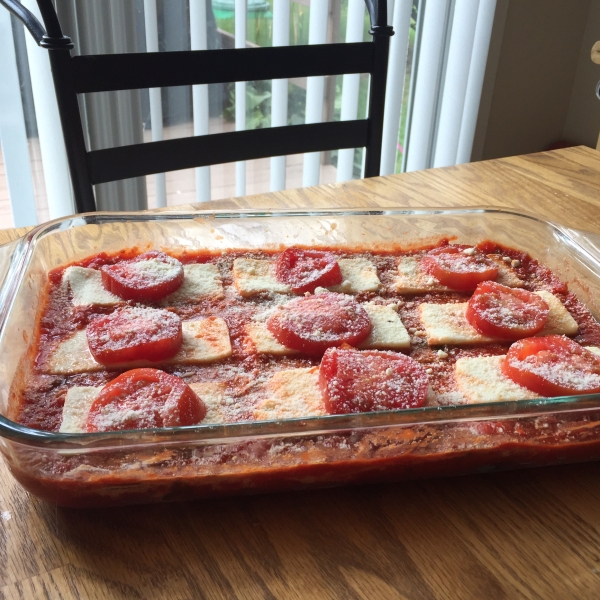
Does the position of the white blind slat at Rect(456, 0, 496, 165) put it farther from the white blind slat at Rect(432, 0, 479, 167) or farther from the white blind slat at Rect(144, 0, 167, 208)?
the white blind slat at Rect(144, 0, 167, 208)

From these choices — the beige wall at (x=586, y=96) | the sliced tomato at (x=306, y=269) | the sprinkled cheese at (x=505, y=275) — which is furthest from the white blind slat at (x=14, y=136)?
the beige wall at (x=586, y=96)

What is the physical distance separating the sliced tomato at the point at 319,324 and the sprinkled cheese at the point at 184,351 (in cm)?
8

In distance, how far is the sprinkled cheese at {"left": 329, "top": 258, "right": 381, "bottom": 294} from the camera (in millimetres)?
1077

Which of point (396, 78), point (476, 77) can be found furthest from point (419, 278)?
point (476, 77)

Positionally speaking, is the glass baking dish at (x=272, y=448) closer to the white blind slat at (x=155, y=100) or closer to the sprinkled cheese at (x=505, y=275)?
the sprinkled cheese at (x=505, y=275)

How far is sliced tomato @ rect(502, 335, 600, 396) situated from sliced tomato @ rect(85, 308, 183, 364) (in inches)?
17.3

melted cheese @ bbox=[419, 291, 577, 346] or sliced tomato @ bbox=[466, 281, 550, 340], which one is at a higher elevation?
sliced tomato @ bbox=[466, 281, 550, 340]

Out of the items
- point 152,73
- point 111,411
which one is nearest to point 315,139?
point 152,73

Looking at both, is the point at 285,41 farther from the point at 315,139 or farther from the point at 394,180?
the point at 394,180

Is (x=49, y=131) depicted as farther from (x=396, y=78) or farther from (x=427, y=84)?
(x=427, y=84)

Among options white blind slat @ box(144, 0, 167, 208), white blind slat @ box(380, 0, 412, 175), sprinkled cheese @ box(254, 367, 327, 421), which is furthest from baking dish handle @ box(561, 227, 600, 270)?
white blind slat @ box(380, 0, 412, 175)

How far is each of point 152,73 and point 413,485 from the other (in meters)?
1.09

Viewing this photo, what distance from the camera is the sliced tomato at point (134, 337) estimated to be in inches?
33.8

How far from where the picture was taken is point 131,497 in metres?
0.68
